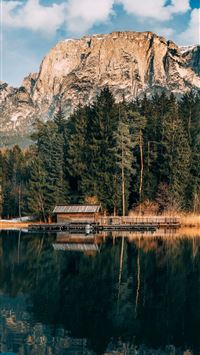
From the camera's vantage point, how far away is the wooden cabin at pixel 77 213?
216 ft

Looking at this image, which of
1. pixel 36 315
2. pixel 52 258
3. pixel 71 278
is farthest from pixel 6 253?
pixel 36 315

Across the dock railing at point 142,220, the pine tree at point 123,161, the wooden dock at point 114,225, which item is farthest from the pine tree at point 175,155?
the wooden dock at point 114,225

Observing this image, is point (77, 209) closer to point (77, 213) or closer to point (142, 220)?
point (77, 213)

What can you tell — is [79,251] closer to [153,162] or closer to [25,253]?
[25,253]

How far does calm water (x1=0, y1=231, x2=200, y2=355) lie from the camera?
51.6ft

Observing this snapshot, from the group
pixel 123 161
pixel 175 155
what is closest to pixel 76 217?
pixel 123 161

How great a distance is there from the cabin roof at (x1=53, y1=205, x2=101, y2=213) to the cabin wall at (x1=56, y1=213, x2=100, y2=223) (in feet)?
1.88

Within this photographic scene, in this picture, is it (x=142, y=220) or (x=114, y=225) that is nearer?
(x=114, y=225)

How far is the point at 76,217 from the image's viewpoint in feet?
221

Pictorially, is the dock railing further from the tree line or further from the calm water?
the calm water

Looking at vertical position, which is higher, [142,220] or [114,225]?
[142,220]

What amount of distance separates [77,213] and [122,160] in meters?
10.8

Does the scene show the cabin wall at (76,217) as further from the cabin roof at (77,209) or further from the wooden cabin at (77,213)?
the cabin roof at (77,209)

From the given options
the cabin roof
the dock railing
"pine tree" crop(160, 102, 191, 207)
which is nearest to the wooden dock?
the dock railing
